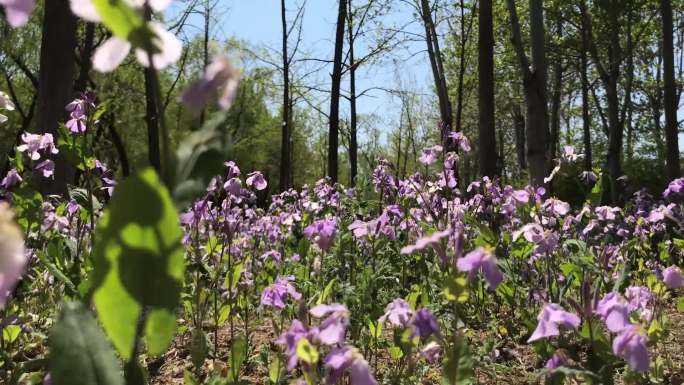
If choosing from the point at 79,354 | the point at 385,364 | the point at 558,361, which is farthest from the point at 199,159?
the point at 385,364

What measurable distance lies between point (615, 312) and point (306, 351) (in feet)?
2.09

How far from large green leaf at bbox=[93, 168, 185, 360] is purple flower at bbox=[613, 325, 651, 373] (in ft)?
2.57

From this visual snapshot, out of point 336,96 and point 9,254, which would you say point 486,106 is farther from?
point 9,254

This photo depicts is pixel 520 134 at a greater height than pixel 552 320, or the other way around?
pixel 520 134

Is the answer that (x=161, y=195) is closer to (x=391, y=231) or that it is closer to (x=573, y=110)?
(x=391, y=231)

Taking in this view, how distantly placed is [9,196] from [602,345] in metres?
2.37

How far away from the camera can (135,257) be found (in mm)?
767

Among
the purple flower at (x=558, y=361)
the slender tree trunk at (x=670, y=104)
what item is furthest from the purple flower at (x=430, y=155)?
the slender tree trunk at (x=670, y=104)

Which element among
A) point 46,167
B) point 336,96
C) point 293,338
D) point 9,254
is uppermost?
point 336,96

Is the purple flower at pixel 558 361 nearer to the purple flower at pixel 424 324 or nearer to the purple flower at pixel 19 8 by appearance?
the purple flower at pixel 424 324

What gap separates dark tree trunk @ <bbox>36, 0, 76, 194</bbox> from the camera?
245 inches

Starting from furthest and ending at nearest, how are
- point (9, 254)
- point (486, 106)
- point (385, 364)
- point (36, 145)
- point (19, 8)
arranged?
point (486, 106) → point (36, 145) → point (385, 364) → point (19, 8) → point (9, 254)

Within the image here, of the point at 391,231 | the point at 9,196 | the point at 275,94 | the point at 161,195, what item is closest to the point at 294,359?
the point at 161,195

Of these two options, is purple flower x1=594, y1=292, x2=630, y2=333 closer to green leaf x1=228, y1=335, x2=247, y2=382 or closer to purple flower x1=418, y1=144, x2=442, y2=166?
green leaf x1=228, y1=335, x2=247, y2=382
